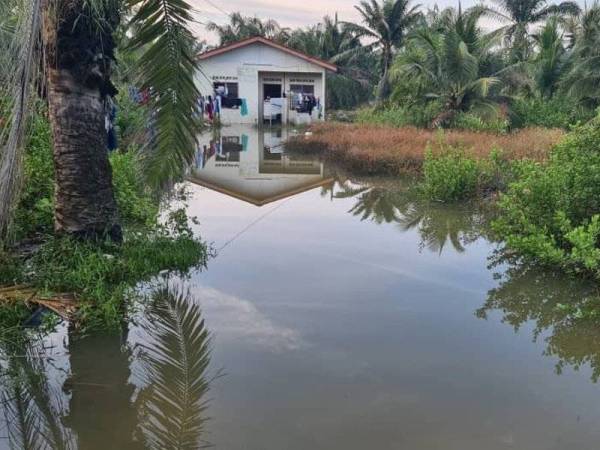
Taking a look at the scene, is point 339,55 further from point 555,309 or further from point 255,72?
point 555,309

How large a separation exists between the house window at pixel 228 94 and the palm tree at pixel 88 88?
22.1m

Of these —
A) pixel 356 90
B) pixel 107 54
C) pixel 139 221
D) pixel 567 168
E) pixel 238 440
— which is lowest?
pixel 238 440

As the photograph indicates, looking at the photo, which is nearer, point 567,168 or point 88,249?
point 88,249

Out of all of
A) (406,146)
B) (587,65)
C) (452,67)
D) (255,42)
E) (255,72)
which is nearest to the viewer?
(406,146)

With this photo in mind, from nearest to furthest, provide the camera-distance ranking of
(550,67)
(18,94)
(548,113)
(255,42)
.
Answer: (18,94) < (548,113) < (550,67) < (255,42)

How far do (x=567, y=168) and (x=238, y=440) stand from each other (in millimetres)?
4776

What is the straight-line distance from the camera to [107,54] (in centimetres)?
535

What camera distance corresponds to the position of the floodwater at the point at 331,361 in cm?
323

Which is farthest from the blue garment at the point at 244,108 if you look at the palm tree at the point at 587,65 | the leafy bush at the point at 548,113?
the palm tree at the point at 587,65

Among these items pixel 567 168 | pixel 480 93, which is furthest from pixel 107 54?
pixel 480 93

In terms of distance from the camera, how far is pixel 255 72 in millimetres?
26875

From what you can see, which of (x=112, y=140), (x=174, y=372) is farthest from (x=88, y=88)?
(x=112, y=140)

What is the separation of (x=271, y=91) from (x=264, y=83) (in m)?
0.59

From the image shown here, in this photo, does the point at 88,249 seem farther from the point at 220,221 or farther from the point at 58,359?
the point at 220,221
